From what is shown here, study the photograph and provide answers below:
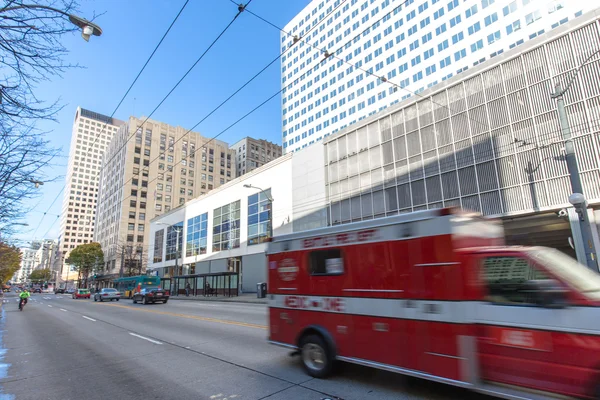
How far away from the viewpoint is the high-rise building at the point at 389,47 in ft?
147

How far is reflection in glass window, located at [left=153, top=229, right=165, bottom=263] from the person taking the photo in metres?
63.3

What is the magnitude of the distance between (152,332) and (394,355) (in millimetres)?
9544

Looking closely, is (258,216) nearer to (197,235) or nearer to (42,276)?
(197,235)

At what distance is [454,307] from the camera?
413 centimetres

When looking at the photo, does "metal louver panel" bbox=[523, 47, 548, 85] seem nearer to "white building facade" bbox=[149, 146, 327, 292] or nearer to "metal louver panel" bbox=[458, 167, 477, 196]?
"metal louver panel" bbox=[458, 167, 477, 196]

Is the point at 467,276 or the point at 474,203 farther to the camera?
the point at 474,203

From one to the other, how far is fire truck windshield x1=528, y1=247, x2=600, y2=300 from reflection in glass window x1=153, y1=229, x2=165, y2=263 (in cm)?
6601

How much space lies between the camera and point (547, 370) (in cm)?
361

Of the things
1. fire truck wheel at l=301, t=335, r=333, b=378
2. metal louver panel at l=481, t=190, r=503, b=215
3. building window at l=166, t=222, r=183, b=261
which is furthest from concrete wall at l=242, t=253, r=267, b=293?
fire truck wheel at l=301, t=335, r=333, b=378

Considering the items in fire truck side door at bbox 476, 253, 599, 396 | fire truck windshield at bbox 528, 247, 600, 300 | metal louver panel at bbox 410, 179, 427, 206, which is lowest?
fire truck side door at bbox 476, 253, 599, 396

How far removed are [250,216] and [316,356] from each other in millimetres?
36213

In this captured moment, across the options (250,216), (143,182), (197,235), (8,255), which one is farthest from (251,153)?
(8,255)

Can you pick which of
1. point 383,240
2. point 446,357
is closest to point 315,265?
point 383,240

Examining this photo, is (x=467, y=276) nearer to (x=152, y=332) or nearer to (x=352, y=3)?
(x=152, y=332)
